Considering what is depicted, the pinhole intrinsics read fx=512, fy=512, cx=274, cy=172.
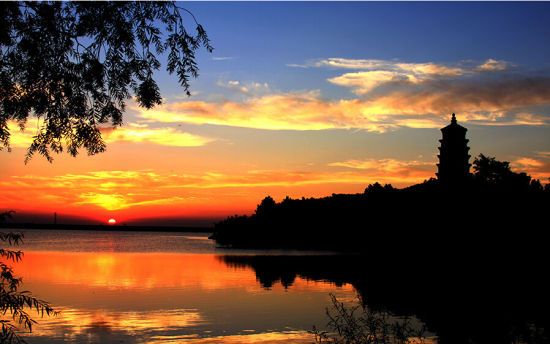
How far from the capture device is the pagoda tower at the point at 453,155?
9631 centimetres

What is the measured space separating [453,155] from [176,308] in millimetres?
77773

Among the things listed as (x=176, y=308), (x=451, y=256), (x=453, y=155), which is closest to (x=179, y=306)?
(x=176, y=308)

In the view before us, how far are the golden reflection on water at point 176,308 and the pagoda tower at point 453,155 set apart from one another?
56.1 metres

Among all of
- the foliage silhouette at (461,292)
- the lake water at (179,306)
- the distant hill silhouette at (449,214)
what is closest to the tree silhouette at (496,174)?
the distant hill silhouette at (449,214)

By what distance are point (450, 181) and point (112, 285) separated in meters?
69.9

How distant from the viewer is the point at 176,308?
32344mm

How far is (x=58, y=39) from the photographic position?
530 inches

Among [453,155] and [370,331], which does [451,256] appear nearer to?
[453,155]

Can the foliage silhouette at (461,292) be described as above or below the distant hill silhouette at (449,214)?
below

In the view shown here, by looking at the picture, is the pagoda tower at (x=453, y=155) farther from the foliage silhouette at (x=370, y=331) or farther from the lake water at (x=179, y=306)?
the foliage silhouette at (x=370, y=331)

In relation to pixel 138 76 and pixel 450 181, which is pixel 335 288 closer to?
A: pixel 138 76

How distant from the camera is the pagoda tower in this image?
→ 96312 millimetres

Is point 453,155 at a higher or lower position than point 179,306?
higher

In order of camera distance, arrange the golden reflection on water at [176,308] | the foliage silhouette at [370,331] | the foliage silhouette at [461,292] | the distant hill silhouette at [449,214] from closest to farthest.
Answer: the foliage silhouette at [370,331] → the foliage silhouette at [461,292] → the golden reflection on water at [176,308] → the distant hill silhouette at [449,214]
